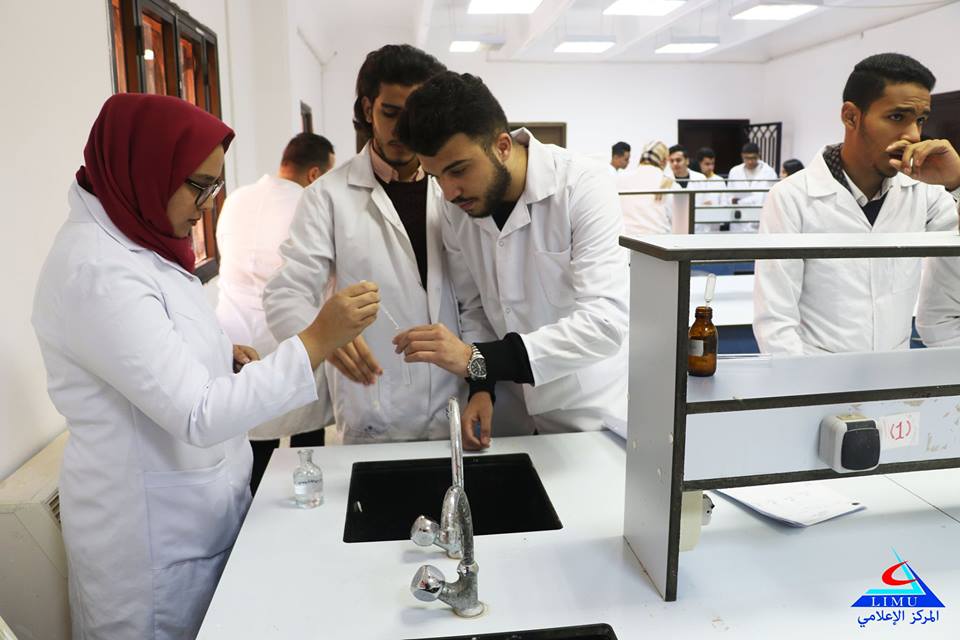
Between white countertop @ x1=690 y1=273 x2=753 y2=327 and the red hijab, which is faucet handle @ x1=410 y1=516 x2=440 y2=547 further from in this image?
white countertop @ x1=690 y1=273 x2=753 y2=327

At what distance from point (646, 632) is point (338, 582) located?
0.47 meters

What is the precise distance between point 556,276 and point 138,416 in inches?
36.8

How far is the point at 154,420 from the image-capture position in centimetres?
117

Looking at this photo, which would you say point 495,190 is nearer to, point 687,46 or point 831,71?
point 687,46

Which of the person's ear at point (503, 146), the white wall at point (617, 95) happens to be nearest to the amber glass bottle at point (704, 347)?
the person's ear at point (503, 146)

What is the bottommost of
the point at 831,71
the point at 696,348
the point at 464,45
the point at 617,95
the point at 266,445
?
the point at 266,445

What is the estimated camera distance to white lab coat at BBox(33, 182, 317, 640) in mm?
1124

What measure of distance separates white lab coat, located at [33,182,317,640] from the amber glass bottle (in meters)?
0.63

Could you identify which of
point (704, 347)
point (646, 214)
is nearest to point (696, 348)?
point (704, 347)

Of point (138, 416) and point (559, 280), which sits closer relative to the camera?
point (138, 416)

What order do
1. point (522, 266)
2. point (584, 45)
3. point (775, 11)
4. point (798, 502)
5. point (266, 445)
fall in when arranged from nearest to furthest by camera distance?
point (798, 502) < point (522, 266) < point (266, 445) < point (775, 11) < point (584, 45)

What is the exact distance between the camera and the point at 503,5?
6.25 metres

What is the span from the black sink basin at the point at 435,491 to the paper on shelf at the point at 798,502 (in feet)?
1.47

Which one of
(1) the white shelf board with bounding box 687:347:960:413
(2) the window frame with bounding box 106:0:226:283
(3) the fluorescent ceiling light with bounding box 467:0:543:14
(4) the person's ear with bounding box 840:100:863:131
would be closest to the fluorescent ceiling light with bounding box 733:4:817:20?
(3) the fluorescent ceiling light with bounding box 467:0:543:14
